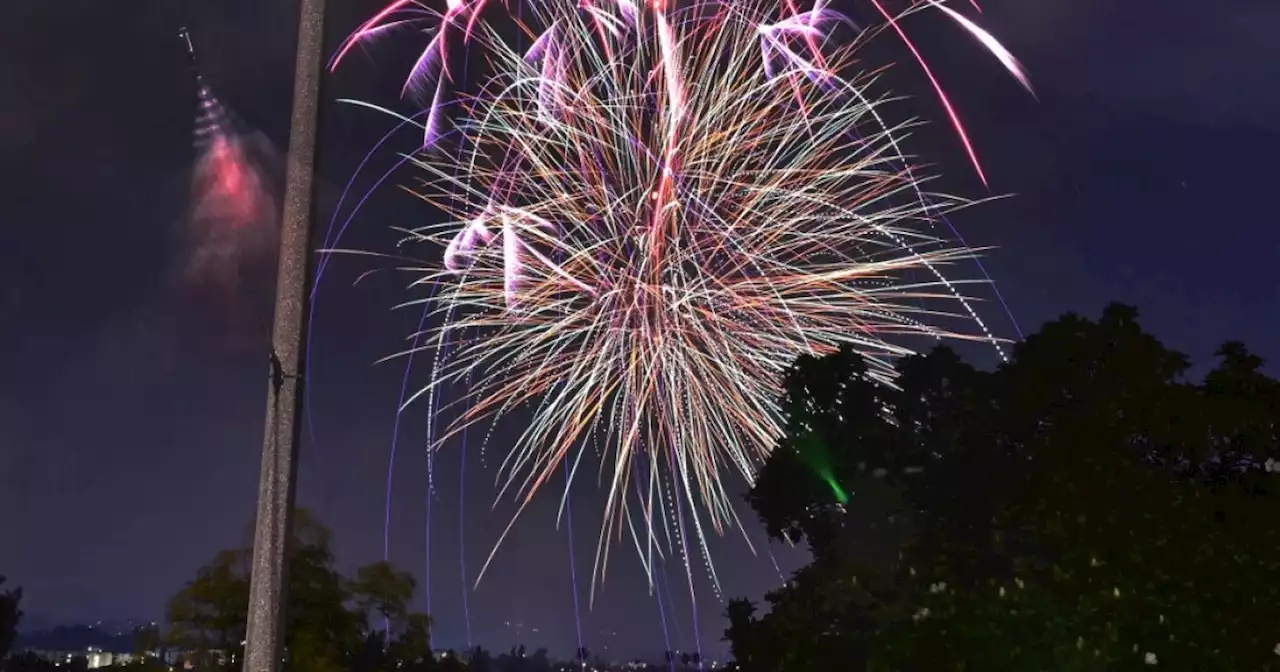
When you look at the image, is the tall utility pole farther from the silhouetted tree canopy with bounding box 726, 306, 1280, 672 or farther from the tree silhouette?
the tree silhouette

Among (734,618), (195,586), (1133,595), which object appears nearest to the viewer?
(1133,595)

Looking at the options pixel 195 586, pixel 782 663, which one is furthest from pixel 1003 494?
pixel 195 586

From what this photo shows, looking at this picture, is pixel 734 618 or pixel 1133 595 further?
pixel 734 618

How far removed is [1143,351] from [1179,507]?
3.30 metres

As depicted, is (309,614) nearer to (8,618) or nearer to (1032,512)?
(1032,512)

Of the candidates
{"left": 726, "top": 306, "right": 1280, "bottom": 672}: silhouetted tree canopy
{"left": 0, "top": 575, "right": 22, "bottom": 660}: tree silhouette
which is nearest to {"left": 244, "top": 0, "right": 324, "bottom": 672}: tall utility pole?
{"left": 726, "top": 306, "right": 1280, "bottom": 672}: silhouetted tree canopy

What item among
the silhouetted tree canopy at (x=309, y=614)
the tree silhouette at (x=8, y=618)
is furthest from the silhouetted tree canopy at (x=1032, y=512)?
the tree silhouette at (x=8, y=618)

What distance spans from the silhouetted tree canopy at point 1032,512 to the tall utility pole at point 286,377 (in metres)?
16.5

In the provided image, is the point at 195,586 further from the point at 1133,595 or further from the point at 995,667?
the point at 1133,595

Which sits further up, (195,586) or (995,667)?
(195,586)

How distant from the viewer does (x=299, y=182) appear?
606cm

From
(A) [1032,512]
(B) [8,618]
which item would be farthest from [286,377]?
(B) [8,618]

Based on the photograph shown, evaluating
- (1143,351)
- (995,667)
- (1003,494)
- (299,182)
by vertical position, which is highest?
(1143,351)

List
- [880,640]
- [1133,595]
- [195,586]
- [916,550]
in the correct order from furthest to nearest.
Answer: [195,586] < [916,550] < [880,640] < [1133,595]
